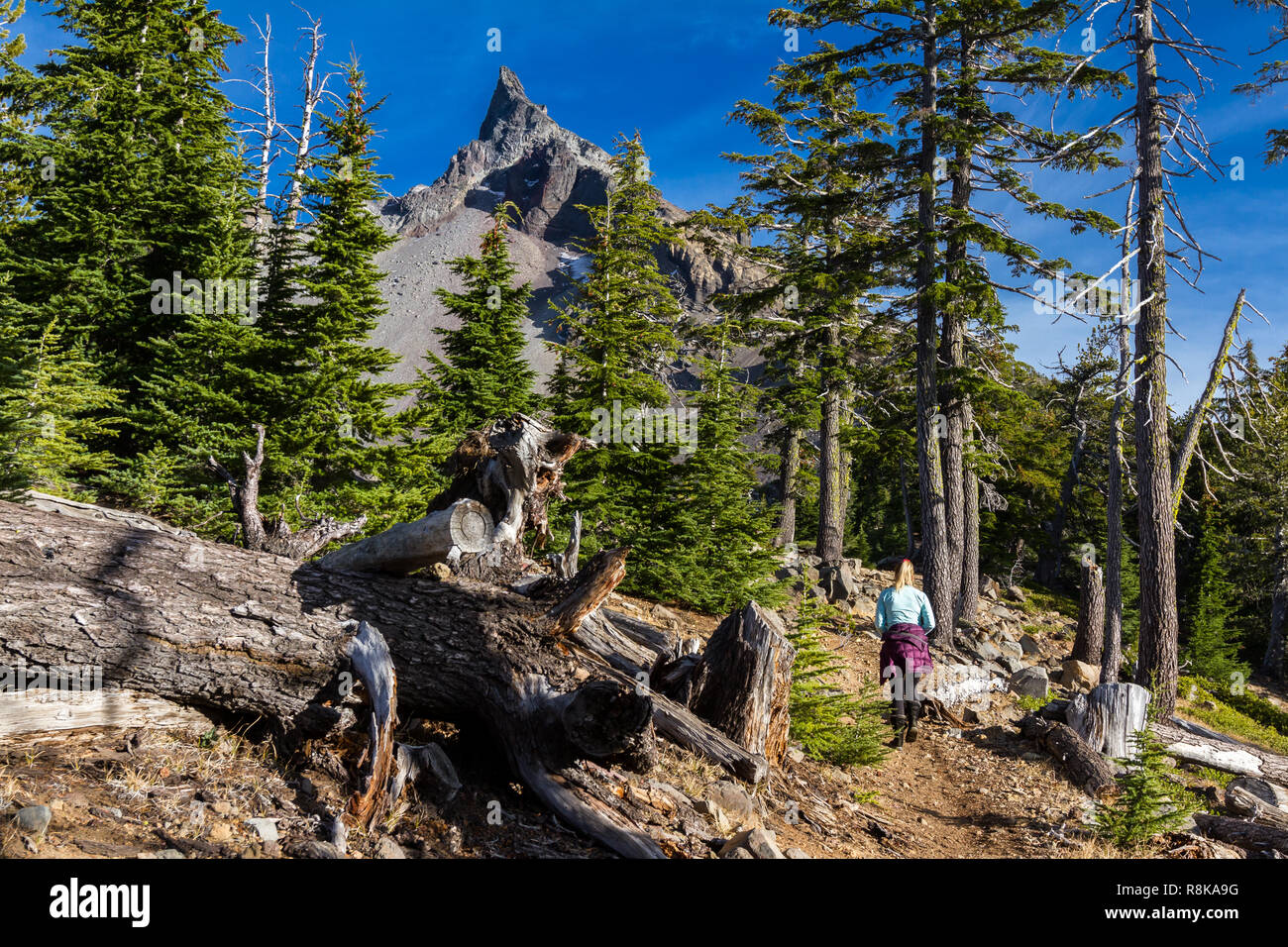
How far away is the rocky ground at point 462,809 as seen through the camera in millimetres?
3330

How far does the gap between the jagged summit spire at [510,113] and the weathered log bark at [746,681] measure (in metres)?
170

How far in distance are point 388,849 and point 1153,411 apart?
12787mm

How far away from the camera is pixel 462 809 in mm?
4188

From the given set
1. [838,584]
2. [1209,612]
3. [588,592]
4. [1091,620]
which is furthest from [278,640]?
[1209,612]

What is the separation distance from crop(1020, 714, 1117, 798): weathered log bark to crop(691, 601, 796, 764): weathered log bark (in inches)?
155

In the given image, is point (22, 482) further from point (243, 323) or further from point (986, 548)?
point (986, 548)

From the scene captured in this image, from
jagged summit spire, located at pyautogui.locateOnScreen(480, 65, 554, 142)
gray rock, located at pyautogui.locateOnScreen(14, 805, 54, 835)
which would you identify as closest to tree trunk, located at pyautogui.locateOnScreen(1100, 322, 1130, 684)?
gray rock, located at pyautogui.locateOnScreen(14, 805, 54, 835)

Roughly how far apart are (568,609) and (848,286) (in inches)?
570

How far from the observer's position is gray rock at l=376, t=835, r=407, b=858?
3.56 metres

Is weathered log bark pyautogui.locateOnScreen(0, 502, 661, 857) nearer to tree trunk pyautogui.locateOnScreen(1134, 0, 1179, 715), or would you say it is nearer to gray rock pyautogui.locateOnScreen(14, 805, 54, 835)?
gray rock pyautogui.locateOnScreen(14, 805, 54, 835)

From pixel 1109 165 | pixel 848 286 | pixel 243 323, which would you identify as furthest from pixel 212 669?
pixel 1109 165

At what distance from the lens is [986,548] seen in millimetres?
36406

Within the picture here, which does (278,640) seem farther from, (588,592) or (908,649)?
(908,649)

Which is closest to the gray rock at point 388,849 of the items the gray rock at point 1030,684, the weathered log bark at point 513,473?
the weathered log bark at point 513,473
